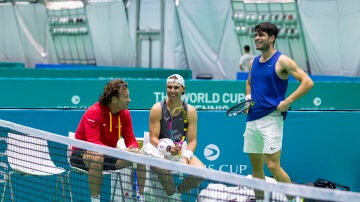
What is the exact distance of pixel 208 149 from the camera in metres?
9.73

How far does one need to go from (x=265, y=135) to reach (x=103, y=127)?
1604 mm

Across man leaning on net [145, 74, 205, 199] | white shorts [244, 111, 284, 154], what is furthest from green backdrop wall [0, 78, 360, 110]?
white shorts [244, 111, 284, 154]

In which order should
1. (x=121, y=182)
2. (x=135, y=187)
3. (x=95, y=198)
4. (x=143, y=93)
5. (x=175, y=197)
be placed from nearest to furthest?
1. (x=175, y=197)
2. (x=135, y=187)
3. (x=121, y=182)
4. (x=95, y=198)
5. (x=143, y=93)

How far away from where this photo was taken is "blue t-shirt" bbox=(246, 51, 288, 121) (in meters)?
7.73

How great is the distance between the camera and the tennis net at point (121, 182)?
166 inches

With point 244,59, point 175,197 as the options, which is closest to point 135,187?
point 175,197

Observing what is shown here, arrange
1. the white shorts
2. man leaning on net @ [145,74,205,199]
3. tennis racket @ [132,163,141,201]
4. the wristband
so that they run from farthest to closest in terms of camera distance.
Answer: man leaning on net @ [145,74,205,199] → the wristband → the white shorts → tennis racket @ [132,163,141,201]

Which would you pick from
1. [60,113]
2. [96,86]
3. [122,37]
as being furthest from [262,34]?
[122,37]

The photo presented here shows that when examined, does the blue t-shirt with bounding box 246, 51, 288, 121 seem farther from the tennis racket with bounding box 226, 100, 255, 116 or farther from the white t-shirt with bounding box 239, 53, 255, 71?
A: the white t-shirt with bounding box 239, 53, 255, 71

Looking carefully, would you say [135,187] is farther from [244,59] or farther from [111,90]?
[244,59]

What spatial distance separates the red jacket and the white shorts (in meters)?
1.24

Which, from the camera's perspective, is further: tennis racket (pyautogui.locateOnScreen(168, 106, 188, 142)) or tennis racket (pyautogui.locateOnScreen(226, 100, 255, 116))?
tennis racket (pyautogui.locateOnScreen(168, 106, 188, 142))

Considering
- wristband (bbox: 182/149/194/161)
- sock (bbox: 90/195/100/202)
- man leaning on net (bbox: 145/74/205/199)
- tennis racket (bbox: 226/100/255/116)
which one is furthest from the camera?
man leaning on net (bbox: 145/74/205/199)

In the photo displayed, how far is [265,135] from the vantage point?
7.73 meters
